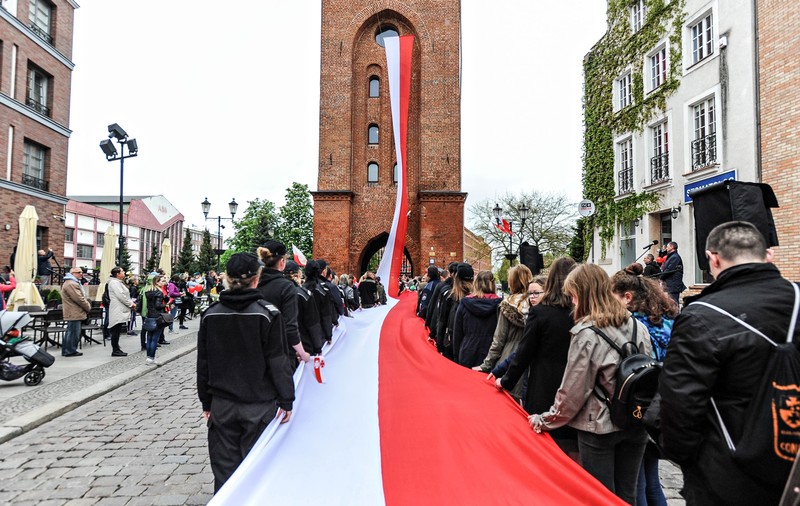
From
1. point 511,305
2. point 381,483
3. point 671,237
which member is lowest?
point 381,483

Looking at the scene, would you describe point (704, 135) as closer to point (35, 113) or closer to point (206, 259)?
point (35, 113)

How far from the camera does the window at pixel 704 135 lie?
15781 millimetres

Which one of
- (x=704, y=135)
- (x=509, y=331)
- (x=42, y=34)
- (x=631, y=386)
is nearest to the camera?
(x=631, y=386)

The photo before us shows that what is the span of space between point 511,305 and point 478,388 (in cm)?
91

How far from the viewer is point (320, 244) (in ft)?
95.1

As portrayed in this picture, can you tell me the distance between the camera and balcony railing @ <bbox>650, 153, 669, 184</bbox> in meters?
18.0

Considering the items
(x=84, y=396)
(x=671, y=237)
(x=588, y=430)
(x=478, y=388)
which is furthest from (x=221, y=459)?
(x=671, y=237)

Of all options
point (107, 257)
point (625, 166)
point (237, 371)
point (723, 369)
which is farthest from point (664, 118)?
point (107, 257)

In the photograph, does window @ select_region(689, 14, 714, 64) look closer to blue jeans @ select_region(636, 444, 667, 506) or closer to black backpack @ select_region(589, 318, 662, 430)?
blue jeans @ select_region(636, 444, 667, 506)

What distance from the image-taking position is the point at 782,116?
1330 centimetres

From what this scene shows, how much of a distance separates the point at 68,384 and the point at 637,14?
23231mm

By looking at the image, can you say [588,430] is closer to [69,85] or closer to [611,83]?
[611,83]

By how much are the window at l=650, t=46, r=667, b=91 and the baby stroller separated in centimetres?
2024

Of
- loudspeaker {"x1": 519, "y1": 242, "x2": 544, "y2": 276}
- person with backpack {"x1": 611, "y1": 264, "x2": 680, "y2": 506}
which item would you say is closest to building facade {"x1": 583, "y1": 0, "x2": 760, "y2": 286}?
loudspeaker {"x1": 519, "y1": 242, "x2": 544, "y2": 276}
